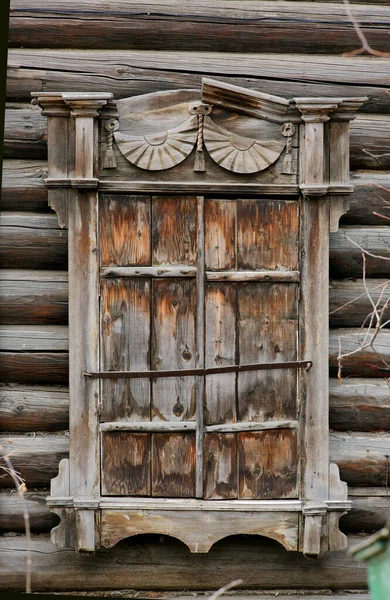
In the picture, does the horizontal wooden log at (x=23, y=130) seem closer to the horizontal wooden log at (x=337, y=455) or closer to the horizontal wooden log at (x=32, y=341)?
the horizontal wooden log at (x=32, y=341)

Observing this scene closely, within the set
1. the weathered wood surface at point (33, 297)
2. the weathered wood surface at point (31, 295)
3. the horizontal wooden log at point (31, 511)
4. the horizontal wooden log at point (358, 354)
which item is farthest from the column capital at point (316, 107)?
the horizontal wooden log at point (31, 511)

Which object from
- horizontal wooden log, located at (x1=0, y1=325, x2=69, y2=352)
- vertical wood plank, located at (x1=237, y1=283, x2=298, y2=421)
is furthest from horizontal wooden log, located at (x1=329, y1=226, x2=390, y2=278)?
horizontal wooden log, located at (x1=0, y1=325, x2=69, y2=352)

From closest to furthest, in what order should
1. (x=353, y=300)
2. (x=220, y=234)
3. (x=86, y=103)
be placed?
(x=86, y=103) → (x=220, y=234) → (x=353, y=300)

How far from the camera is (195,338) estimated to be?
10.5 ft

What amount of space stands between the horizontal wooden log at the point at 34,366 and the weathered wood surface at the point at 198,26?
1.37 m

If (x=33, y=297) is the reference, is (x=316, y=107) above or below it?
above

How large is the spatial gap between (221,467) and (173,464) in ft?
0.69

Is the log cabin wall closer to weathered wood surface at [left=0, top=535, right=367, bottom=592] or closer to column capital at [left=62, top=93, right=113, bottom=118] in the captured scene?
weathered wood surface at [left=0, top=535, right=367, bottom=592]

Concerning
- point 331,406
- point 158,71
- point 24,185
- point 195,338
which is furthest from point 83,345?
point 158,71

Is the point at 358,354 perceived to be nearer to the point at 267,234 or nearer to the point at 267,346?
the point at 267,346

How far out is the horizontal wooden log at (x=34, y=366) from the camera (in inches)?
129

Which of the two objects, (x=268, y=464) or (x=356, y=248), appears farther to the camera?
(x=356, y=248)

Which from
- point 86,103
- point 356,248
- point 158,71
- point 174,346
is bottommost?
point 174,346

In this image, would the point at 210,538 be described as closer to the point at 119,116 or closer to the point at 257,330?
the point at 257,330
